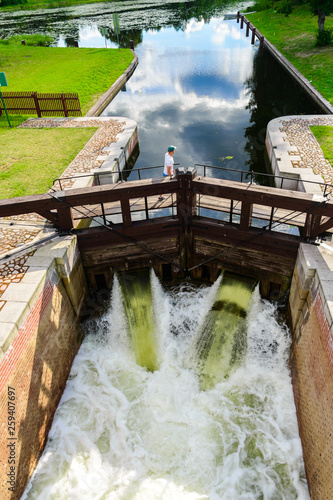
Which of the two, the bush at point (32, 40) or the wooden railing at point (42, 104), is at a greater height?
the bush at point (32, 40)

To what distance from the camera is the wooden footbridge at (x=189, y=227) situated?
937cm

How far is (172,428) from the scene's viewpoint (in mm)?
A: 8289

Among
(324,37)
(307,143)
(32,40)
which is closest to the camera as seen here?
(307,143)

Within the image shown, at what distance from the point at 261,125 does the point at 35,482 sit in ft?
65.6

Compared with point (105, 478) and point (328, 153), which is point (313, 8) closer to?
point (328, 153)

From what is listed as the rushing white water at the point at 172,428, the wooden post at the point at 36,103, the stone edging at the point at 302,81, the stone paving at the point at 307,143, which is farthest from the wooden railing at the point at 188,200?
the stone edging at the point at 302,81

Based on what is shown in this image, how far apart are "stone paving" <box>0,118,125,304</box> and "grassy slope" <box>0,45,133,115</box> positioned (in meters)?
2.59

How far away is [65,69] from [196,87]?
11664mm

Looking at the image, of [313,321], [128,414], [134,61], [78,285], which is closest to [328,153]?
[313,321]

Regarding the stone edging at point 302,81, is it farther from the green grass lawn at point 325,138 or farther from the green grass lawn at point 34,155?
the green grass lawn at point 34,155

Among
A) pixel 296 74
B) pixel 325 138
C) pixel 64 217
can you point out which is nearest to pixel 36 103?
pixel 64 217

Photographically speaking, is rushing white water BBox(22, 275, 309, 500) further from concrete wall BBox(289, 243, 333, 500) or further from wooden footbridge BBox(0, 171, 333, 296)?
wooden footbridge BBox(0, 171, 333, 296)

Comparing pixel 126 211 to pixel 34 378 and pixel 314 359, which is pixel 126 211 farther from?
pixel 314 359

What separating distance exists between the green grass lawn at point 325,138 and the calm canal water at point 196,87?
2.60 m
